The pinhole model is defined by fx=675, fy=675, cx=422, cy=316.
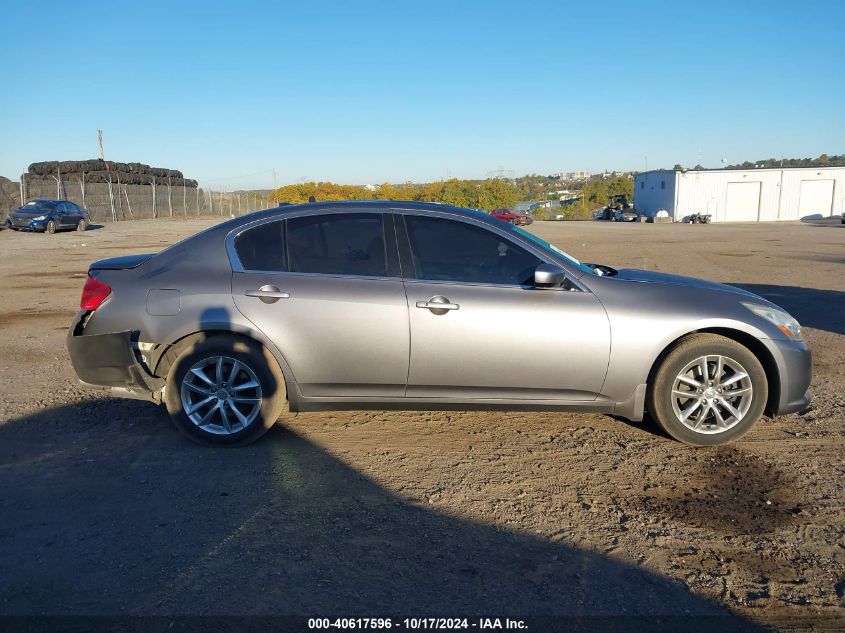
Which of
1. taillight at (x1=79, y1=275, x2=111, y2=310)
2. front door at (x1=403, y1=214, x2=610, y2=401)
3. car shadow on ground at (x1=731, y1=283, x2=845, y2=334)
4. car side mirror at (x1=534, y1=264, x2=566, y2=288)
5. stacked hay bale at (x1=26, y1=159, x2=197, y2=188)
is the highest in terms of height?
stacked hay bale at (x1=26, y1=159, x2=197, y2=188)

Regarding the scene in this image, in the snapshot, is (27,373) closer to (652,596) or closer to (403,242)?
(403,242)

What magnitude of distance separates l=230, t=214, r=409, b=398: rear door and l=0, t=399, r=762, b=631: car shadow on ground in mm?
624

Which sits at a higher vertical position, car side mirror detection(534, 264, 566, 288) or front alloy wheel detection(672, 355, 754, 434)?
car side mirror detection(534, 264, 566, 288)

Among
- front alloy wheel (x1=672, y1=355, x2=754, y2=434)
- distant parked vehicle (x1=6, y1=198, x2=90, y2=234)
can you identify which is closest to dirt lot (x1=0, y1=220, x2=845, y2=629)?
front alloy wheel (x1=672, y1=355, x2=754, y2=434)

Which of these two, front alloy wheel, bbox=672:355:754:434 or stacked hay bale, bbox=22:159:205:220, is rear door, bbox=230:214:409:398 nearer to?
front alloy wheel, bbox=672:355:754:434

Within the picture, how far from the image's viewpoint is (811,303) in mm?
11086

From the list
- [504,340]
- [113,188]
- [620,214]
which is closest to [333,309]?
[504,340]

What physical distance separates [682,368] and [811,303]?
7834 mm

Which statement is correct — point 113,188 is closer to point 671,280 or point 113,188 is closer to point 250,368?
point 250,368

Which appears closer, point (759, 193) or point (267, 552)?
point (267, 552)

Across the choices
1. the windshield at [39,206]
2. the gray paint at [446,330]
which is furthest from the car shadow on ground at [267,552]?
the windshield at [39,206]

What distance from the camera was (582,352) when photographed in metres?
4.67

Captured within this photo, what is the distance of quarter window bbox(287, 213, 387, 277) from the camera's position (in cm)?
489

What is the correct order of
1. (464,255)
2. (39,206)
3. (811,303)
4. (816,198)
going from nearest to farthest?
1. (464,255)
2. (811,303)
3. (39,206)
4. (816,198)
